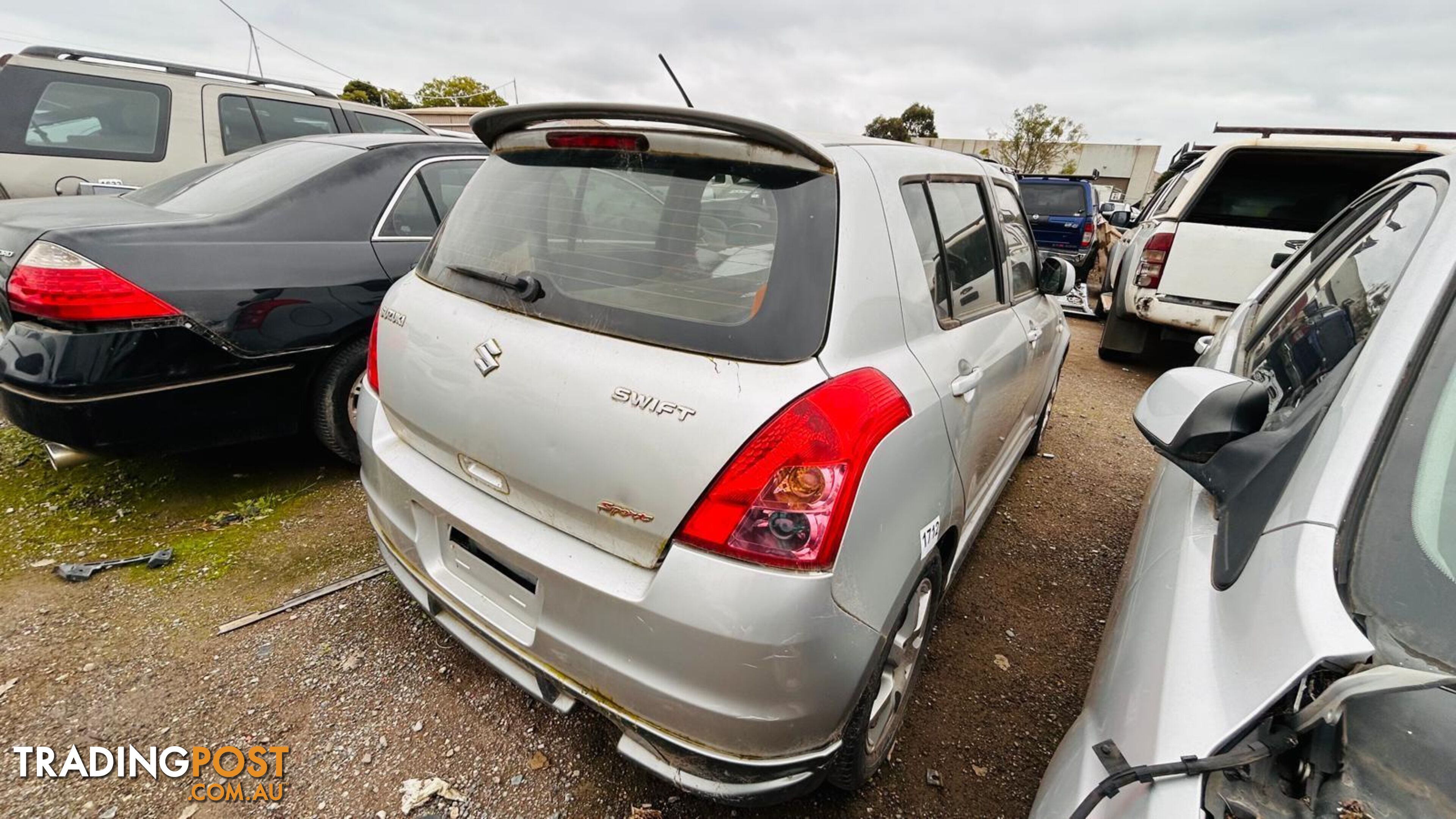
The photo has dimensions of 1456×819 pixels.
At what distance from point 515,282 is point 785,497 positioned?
0.91 m

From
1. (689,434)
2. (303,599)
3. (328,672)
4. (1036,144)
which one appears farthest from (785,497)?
(1036,144)

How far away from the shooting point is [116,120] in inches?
207

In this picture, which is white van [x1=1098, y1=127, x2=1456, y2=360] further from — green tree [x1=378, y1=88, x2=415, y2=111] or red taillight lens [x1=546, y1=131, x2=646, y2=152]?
green tree [x1=378, y1=88, x2=415, y2=111]

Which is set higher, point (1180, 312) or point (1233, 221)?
point (1233, 221)

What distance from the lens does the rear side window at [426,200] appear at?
3.12 m

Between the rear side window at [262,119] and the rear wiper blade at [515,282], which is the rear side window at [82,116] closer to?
the rear side window at [262,119]

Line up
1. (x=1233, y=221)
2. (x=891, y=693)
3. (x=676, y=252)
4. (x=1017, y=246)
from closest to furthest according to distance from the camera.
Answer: (x=676, y=252)
(x=891, y=693)
(x=1017, y=246)
(x=1233, y=221)

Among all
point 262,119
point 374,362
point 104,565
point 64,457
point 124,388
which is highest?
point 262,119

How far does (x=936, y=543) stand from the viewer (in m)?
1.71

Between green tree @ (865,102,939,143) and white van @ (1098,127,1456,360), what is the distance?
40.4m

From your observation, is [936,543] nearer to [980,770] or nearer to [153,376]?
[980,770]

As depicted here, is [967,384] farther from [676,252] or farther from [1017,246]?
[1017,246]

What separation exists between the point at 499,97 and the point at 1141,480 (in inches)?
1774

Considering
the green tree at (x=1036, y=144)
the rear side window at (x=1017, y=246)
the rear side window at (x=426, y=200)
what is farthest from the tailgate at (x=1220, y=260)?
the green tree at (x=1036, y=144)
